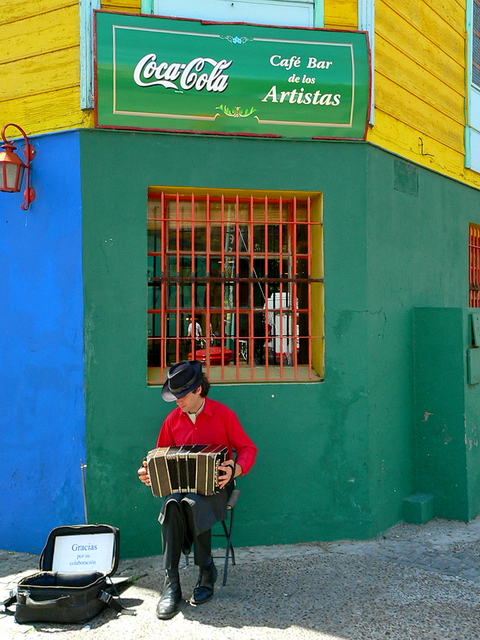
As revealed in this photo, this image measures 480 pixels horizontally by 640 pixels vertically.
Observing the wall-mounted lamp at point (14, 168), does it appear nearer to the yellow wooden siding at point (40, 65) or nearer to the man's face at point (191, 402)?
the yellow wooden siding at point (40, 65)

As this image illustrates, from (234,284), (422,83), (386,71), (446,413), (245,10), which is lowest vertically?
(446,413)

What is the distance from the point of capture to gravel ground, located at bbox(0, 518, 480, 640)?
386 centimetres

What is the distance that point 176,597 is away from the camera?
413 centimetres

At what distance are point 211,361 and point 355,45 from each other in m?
3.01

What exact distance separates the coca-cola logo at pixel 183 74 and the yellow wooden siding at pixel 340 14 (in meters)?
Answer: 1.01

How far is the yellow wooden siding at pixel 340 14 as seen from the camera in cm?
553

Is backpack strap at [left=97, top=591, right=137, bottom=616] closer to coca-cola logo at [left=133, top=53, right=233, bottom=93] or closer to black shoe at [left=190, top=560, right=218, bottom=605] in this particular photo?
black shoe at [left=190, top=560, right=218, bottom=605]

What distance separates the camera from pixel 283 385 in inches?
211

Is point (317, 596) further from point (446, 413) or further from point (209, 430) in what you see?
point (446, 413)

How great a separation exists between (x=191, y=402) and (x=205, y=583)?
121 cm

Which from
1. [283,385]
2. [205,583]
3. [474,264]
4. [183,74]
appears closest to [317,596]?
[205,583]

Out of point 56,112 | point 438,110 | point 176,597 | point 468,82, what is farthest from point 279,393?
point 468,82

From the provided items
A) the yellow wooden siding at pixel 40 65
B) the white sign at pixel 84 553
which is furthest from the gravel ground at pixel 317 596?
the yellow wooden siding at pixel 40 65

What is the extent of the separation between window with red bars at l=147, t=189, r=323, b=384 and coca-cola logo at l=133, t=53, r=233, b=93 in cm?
88
